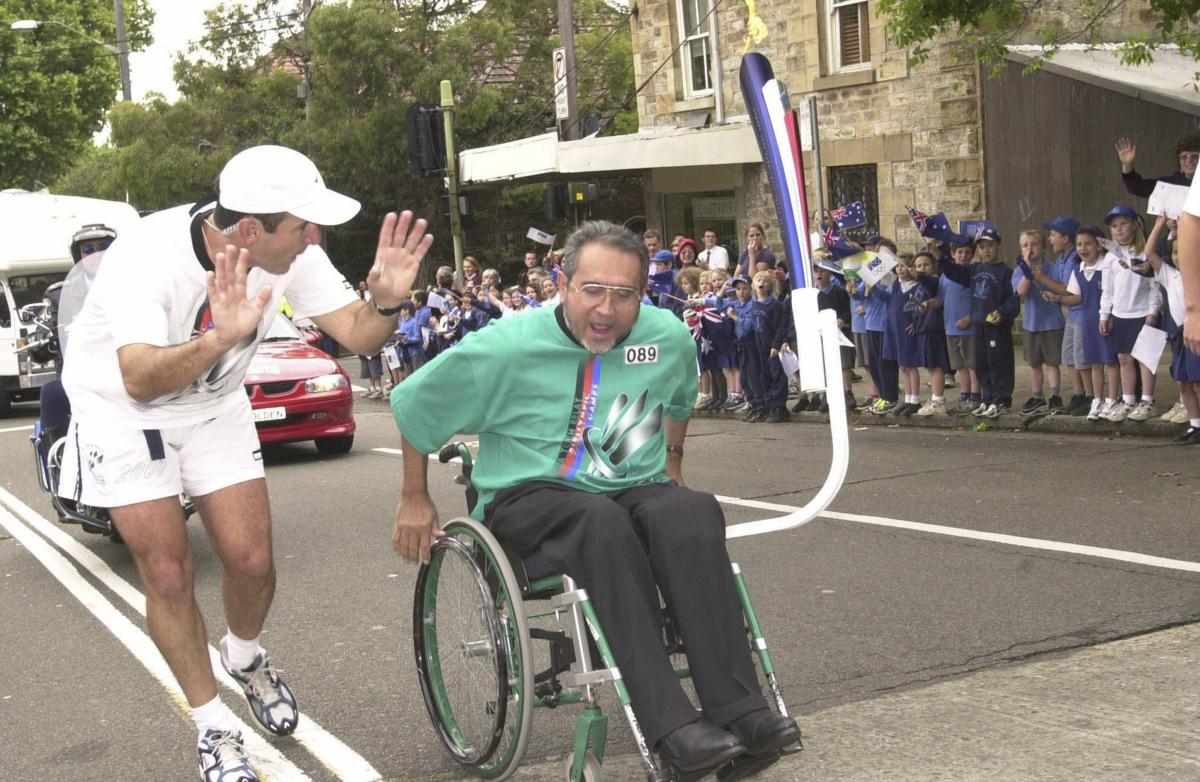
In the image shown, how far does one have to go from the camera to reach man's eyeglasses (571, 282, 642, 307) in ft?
14.0

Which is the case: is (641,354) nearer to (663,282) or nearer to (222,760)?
(222,760)

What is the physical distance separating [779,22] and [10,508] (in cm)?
1354

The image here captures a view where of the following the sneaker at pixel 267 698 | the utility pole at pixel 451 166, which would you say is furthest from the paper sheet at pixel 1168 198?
the utility pole at pixel 451 166

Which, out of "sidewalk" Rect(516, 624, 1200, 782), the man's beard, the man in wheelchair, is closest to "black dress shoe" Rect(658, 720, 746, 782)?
the man in wheelchair

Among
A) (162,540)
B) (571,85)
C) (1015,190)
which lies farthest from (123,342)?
(571,85)

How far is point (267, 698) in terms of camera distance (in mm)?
4895

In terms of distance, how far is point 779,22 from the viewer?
70.1ft

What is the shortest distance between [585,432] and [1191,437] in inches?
307

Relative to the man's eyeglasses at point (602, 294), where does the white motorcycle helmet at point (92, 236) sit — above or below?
above

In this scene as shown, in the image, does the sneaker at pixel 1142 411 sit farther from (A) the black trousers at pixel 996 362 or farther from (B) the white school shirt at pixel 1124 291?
(A) the black trousers at pixel 996 362

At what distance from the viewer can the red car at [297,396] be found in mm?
12961

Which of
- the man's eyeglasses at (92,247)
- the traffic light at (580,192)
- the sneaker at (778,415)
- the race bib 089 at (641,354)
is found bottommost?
the sneaker at (778,415)

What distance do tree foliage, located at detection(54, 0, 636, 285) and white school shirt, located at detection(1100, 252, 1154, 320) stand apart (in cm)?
2290

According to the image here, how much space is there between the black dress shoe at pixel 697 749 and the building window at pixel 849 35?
17749mm
